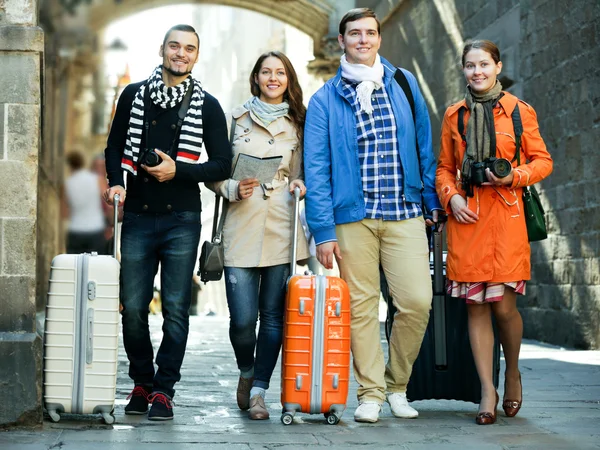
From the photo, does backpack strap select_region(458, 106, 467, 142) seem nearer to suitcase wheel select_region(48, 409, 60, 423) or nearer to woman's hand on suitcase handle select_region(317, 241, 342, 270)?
woman's hand on suitcase handle select_region(317, 241, 342, 270)

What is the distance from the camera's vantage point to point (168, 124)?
5.43 metres

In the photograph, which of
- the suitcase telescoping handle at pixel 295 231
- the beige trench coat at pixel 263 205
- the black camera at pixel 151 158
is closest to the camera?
the black camera at pixel 151 158

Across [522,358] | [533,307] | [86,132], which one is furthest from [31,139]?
[86,132]

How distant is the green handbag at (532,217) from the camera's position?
5398mm

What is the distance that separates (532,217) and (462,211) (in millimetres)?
338

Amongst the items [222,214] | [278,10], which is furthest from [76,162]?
[278,10]

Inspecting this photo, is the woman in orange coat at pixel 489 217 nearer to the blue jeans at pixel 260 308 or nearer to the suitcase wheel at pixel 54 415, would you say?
the blue jeans at pixel 260 308

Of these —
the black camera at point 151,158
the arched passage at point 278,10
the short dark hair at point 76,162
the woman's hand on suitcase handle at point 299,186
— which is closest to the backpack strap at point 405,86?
the woman's hand on suitcase handle at point 299,186

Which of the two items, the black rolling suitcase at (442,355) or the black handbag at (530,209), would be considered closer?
the black handbag at (530,209)

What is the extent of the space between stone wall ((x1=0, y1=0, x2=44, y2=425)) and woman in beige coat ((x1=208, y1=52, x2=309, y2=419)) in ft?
2.99

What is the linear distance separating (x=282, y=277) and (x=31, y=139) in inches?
52.6

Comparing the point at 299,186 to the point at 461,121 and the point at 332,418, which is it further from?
the point at 332,418

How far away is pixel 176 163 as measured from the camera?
535cm

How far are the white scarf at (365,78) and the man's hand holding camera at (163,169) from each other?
3.07 ft
